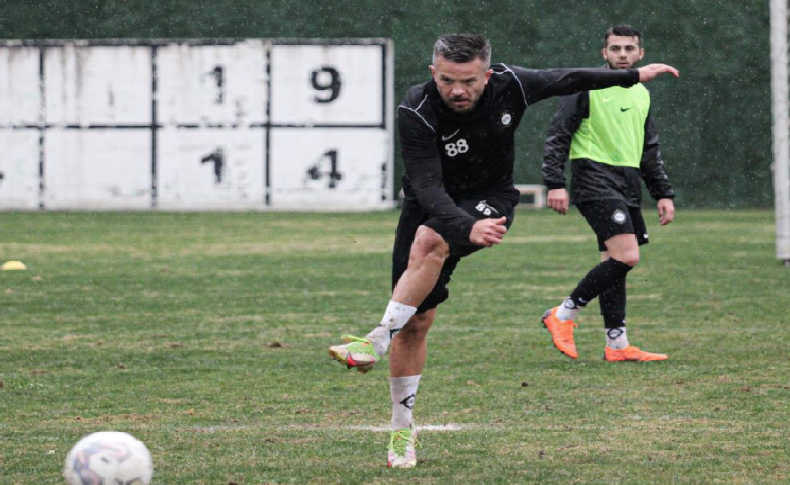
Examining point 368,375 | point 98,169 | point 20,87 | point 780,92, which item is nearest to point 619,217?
point 368,375

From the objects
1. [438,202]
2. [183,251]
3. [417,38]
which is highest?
[417,38]

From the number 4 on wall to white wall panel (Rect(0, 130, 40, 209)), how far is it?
626cm

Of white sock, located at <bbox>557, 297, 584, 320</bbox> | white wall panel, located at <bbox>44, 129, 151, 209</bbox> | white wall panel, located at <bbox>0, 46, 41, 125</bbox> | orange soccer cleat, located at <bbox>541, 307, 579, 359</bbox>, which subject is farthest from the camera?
white wall panel, located at <bbox>0, 46, 41, 125</bbox>

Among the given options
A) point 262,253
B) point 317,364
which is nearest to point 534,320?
point 317,364

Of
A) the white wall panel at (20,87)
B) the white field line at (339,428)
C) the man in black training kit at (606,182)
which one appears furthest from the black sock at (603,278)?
the white wall panel at (20,87)

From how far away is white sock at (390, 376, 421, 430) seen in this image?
5391mm

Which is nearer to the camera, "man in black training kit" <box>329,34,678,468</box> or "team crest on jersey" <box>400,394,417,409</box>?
"man in black training kit" <box>329,34,678,468</box>

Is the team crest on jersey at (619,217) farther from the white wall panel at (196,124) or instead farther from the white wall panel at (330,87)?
the white wall panel at (330,87)

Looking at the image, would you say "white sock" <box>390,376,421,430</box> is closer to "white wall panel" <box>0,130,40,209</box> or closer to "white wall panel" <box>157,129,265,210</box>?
"white wall panel" <box>157,129,265,210</box>

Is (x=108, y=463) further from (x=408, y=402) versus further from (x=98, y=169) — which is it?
(x=98, y=169)

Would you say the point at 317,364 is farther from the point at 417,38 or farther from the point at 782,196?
the point at 417,38

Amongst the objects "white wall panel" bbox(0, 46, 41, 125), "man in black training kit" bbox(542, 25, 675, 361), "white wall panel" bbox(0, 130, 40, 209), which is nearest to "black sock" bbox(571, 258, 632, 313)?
"man in black training kit" bbox(542, 25, 675, 361)

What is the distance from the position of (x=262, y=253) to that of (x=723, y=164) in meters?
15.5

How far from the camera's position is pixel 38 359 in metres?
8.33
